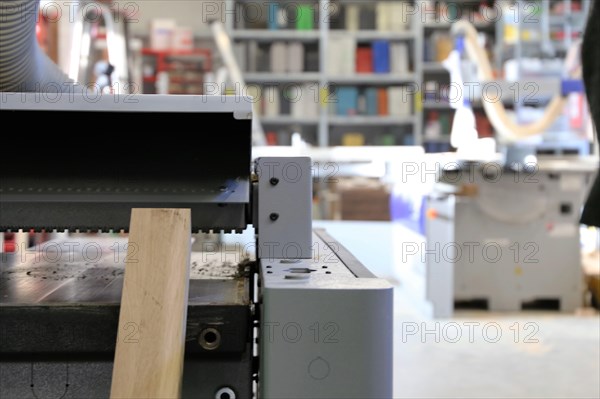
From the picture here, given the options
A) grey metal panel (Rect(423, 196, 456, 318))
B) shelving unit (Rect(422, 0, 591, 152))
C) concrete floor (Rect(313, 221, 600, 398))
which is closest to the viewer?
concrete floor (Rect(313, 221, 600, 398))

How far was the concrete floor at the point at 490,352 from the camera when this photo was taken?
2.35 m

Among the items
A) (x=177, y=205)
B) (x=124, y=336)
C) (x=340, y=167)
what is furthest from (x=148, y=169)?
(x=340, y=167)

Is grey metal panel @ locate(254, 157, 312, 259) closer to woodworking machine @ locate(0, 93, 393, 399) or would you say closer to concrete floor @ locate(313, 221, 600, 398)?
woodworking machine @ locate(0, 93, 393, 399)

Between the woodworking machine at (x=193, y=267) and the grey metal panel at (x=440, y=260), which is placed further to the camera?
the grey metal panel at (x=440, y=260)

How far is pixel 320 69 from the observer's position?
658cm

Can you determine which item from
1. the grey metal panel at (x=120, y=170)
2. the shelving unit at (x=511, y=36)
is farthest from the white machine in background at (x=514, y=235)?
the grey metal panel at (x=120, y=170)

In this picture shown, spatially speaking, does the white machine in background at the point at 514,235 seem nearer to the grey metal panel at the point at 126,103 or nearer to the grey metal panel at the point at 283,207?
the grey metal panel at the point at 283,207

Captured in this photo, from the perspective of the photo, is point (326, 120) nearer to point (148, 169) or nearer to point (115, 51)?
point (115, 51)

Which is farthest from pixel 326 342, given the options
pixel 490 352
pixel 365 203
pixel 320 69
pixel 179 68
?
pixel 179 68

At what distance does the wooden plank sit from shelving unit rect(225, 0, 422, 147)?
18.7ft

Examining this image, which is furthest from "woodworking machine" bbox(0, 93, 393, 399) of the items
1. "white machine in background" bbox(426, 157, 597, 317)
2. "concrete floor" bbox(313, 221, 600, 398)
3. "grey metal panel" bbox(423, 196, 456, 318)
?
"white machine in background" bbox(426, 157, 597, 317)

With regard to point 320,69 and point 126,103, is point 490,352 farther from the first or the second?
point 320,69

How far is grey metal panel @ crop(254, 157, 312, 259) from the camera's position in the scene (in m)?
1.10

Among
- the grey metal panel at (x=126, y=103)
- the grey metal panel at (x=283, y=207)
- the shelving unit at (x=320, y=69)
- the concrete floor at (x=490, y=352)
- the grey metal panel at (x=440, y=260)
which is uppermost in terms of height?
the shelving unit at (x=320, y=69)
